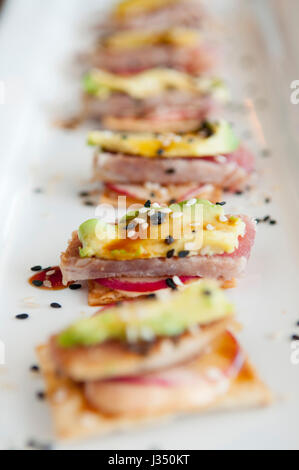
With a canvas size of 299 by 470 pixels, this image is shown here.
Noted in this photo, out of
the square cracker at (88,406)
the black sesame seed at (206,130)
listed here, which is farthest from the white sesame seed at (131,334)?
the black sesame seed at (206,130)

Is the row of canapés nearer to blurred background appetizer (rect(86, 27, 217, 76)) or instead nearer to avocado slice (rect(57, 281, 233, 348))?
avocado slice (rect(57, 281, 233, 348))

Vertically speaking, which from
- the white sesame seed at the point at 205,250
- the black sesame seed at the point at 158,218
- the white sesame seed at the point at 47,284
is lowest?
the white sesame seed at the point at 47,284

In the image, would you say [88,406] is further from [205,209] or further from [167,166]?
[167,166]

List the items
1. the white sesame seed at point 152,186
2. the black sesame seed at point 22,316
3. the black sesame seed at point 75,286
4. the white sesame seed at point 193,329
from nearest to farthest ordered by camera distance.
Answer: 1. the white sesame seed at point 193,329
2. the black sesame seed at point 22,316
3. the black sesame seed at point 75,286
4. the white sesame seed at point 152,186

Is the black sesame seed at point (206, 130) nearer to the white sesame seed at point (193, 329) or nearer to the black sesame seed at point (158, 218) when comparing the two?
the black sesame seed at point (158, 218)

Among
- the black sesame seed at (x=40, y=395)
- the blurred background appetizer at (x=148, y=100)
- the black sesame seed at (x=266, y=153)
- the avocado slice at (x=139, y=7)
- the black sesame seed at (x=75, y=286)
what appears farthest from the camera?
the avocado slice at (x=139, y=7)

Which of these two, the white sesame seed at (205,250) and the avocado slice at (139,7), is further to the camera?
the avocado slice at (139,7)

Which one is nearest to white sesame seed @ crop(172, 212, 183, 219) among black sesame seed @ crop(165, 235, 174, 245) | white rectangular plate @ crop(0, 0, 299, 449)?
black sesame seed @ crop(165, 235, 174, 245)

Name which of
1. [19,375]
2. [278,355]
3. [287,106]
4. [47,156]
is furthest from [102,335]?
[287,106]
